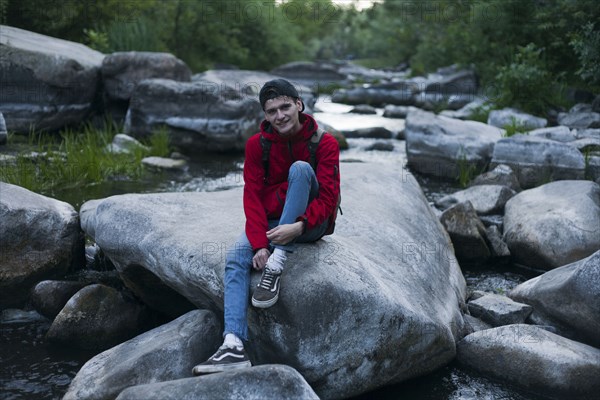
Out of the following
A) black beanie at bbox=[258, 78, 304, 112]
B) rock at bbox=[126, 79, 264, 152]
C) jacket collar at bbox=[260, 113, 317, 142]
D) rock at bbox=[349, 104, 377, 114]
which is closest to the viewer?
black beanie at bbox=[258, 78, 304, 112]

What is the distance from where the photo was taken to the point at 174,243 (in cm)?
445

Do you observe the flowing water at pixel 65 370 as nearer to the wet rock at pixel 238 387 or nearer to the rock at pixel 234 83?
the wet rock at pixel 238 387

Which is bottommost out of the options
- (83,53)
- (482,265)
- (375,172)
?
(482,265)

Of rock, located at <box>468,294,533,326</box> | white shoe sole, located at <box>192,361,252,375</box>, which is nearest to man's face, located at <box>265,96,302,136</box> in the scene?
white shoe sole, located at <box>192,361,252,375</box>

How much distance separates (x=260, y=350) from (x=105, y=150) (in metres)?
6.69

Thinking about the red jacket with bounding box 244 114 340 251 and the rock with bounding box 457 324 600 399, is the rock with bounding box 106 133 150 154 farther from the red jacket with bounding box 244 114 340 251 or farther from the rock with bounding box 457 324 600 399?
the rock with bounding box 457 324 600 399

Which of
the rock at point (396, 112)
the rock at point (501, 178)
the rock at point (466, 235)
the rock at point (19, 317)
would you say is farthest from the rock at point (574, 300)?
the rock at point (396, 112)

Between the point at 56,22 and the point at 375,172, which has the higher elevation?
the point at 56,22

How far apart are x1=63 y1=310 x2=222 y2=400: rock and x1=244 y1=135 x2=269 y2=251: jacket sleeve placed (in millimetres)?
677

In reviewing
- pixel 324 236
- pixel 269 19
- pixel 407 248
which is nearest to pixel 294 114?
pixel 324 236

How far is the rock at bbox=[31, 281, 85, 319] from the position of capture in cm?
510

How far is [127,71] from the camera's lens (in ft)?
41.8

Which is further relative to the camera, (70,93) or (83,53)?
(83,53)

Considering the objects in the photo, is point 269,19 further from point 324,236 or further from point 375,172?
point 324,236
